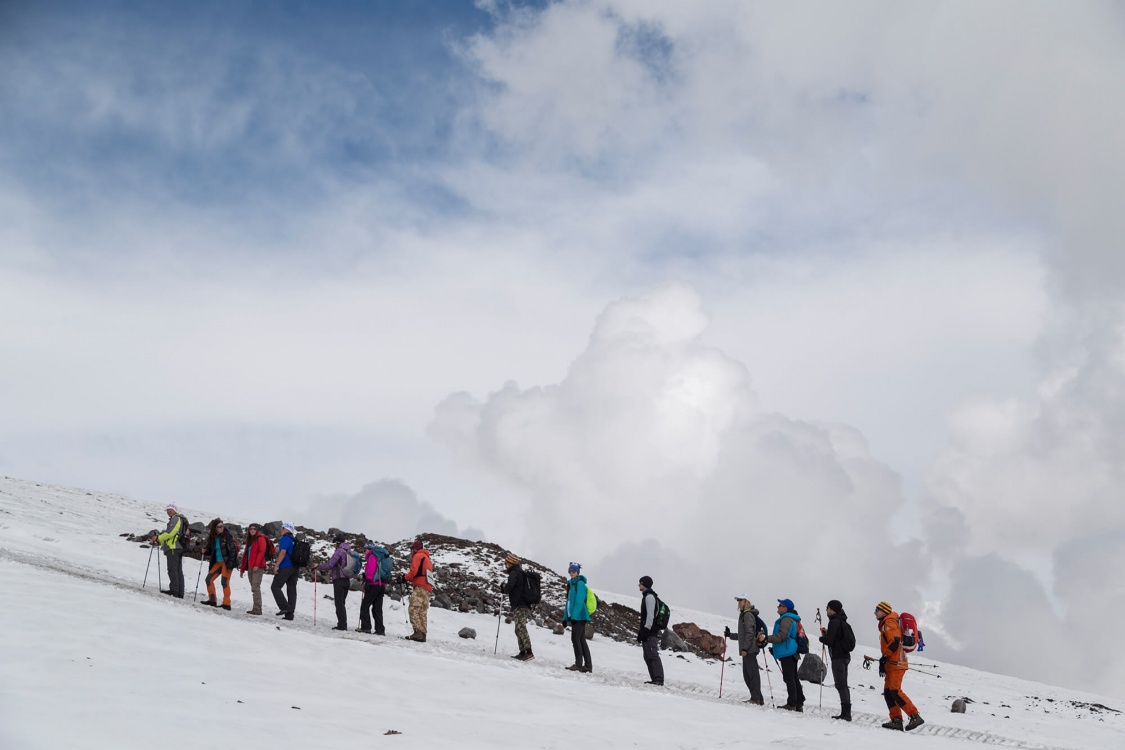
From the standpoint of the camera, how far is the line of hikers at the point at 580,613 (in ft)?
51.9

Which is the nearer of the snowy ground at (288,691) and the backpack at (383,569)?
the snowy ground at (288,691)

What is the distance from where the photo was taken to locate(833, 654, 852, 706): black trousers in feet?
52.0

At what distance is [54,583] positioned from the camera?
49.9 feet

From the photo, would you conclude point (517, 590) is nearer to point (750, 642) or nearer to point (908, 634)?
point (750, 642)

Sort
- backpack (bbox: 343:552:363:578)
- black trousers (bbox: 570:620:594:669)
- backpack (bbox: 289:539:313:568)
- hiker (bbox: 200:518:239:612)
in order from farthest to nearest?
1. backpack (bbox: 343:552:363:578)
2. backpack (bbox: 289:539:313:568)
3. hiker (bbox: 200:518:239:612)
4. black trousers (bbox: 570:620:594:669)

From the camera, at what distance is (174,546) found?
1916 centimetres

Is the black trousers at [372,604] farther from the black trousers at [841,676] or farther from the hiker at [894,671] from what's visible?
the hiker at [894,671]

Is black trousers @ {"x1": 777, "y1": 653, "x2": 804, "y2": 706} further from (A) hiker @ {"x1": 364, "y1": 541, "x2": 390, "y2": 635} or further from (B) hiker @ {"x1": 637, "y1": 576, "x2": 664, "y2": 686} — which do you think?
(A) hiker @ {"x1": 364, "y1": 541, "x2": 390, "y2": 635}

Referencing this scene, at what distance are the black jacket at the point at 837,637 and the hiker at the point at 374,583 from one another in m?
9.34

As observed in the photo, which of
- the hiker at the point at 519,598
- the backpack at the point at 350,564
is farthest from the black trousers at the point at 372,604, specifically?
the hiker at the point at 519,598

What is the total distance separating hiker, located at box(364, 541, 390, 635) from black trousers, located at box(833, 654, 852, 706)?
946cm

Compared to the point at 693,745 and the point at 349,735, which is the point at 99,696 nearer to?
the point at 349,735

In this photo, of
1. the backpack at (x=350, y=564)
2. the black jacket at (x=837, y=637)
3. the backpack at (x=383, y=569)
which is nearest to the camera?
the black jacket at (x=837, y=637)

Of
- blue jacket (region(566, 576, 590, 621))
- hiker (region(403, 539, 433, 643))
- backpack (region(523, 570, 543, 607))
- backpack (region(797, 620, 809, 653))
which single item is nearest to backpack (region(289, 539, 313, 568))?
hiker (region(403, 539, 433, 643))
